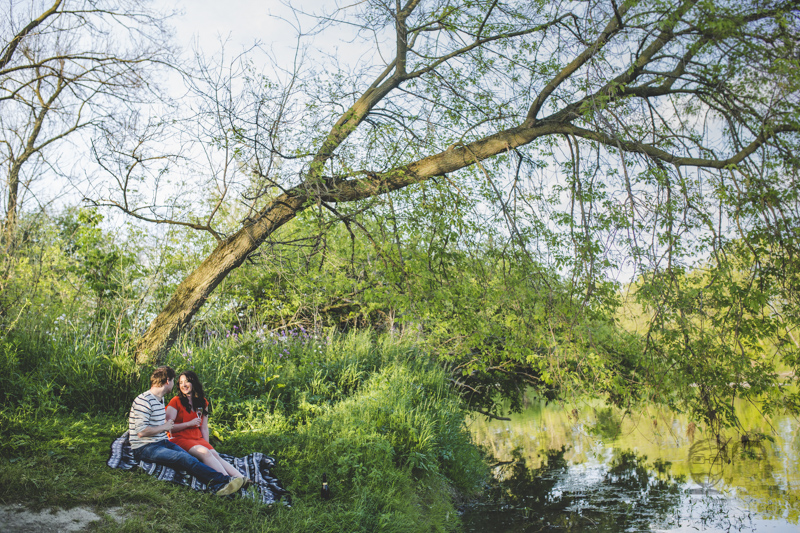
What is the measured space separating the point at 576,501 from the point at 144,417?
6441 millimetres

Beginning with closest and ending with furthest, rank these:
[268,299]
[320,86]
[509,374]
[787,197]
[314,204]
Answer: [787,197]
[314,204]
[320,86]
[268,299]
[509,374]

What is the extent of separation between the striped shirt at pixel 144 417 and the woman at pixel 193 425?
223 millimetres

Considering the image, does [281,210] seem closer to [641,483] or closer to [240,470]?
[240,470]

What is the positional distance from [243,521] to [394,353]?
5.68 meters

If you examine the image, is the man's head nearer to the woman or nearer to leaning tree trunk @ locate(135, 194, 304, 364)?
the woman

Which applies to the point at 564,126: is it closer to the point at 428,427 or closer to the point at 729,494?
the point at 428,427

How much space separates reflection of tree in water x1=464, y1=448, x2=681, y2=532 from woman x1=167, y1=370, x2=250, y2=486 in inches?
143

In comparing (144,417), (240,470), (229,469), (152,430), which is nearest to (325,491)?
(240,470)

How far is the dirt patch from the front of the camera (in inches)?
151

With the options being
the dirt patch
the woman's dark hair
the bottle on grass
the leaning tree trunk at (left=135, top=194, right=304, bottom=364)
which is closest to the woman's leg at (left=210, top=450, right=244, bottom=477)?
the woman's dark hair

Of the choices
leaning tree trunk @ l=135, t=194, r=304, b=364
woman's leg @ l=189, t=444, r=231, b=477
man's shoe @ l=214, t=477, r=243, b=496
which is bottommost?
man's shoe @ l=214, t=477, r=243, b=496

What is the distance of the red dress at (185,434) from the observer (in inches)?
206

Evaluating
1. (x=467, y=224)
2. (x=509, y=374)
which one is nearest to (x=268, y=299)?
(x=509, y=374)

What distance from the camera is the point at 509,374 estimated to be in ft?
47.2
